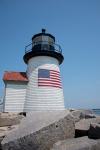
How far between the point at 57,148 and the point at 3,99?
11321 mm

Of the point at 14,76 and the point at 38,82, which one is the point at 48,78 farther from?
the point at 14,76

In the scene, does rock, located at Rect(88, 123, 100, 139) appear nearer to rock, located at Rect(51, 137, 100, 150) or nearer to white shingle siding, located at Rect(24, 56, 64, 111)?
rock, located at Rect(51, 137, 100, 150)

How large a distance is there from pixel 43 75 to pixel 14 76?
233 cm

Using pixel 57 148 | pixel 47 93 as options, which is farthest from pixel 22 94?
pixel 57 148

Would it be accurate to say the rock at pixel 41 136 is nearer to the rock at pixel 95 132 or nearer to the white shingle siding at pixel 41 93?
the rock at pixel 95 132

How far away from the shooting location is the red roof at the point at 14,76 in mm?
14141

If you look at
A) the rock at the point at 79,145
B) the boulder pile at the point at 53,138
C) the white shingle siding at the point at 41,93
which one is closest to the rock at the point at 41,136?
the boulder pile at the point at 53,138

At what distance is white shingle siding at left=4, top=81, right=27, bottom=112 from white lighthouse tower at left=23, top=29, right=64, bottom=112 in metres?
0.39

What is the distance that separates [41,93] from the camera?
14055 millimetres

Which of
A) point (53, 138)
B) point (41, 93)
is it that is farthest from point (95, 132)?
point (41, 93)

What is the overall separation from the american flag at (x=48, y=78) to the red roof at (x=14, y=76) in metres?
1.27

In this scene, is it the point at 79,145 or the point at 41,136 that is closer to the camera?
the point at 79,145

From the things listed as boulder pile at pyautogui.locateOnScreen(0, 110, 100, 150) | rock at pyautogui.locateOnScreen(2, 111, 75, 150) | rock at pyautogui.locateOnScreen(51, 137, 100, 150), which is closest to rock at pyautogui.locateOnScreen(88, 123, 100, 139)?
boulder pile at pyautogui.locateOnScreen(0, 110, 100, 150)

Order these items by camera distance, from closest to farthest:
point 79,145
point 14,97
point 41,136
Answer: point 79,145, point 41,136, point 14,97
